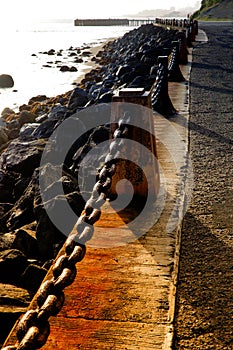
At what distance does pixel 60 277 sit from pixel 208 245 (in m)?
Answer: 1.18

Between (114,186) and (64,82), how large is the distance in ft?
70.0

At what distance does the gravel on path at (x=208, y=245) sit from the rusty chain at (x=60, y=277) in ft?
1.86

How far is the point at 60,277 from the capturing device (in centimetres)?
196

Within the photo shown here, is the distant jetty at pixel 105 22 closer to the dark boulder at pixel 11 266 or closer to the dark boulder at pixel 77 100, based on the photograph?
the dark boulder at pixel 77 100

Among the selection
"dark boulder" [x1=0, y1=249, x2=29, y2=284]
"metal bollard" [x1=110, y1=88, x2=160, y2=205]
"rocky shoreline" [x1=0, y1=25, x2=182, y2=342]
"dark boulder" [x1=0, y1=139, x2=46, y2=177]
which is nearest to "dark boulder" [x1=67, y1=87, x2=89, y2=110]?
"rocky shoreline" [x1=0, y1=25, x2=182, y2=342]

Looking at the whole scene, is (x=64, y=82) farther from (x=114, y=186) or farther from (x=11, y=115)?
(x=114, y=186)

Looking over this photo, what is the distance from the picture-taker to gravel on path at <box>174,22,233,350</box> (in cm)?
209

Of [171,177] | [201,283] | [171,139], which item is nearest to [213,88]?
[171,139]

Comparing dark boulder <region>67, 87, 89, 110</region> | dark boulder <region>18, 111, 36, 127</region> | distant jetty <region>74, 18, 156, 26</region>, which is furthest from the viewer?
distant jetty <region>74, 18, 156, 26</region>

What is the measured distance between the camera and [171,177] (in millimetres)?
3875

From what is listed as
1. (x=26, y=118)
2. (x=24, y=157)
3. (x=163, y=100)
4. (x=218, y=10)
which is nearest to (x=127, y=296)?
(x=163, y=100)

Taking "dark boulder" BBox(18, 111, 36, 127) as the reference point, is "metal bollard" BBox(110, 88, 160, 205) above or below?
above

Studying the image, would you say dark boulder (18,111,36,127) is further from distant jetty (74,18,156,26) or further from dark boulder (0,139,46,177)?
Result: distant jetty (74,18,156,26)

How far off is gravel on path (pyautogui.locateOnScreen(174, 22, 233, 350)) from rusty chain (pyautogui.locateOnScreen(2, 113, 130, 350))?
568 mm
